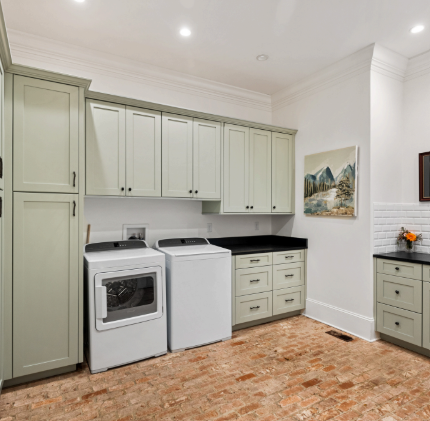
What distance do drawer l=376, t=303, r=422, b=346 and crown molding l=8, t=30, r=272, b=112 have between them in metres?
2.91

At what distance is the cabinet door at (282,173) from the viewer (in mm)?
3869

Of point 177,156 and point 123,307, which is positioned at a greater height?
point 177,156

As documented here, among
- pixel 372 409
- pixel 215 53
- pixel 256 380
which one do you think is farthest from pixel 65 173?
pixel 372 409

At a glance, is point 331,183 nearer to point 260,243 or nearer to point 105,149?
point 260,243

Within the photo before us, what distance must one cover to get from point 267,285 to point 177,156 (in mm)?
1724

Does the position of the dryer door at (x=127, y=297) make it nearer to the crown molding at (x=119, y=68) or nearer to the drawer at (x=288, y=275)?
the drawer at (x=288, y=275)

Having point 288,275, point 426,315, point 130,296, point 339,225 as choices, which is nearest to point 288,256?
point 288,275

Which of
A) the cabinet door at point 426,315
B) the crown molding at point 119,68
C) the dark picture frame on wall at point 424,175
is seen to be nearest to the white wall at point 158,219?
the crown molding at point 119,68

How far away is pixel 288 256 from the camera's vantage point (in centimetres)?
368

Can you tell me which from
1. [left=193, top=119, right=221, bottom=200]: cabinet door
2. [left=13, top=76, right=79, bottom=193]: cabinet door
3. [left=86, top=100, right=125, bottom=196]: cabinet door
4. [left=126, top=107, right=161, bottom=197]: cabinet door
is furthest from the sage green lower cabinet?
[left=13, top=76, right=79, bottom=193]: cabinet door

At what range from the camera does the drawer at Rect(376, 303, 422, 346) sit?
277 centimetres

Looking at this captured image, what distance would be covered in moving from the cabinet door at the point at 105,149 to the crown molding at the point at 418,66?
116 inches

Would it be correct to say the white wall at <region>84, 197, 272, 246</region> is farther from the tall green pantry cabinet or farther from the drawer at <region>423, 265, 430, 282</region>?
the drawer at <region>423, 265, 430, 282</region>

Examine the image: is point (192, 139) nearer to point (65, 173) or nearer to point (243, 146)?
point (243, 146)
